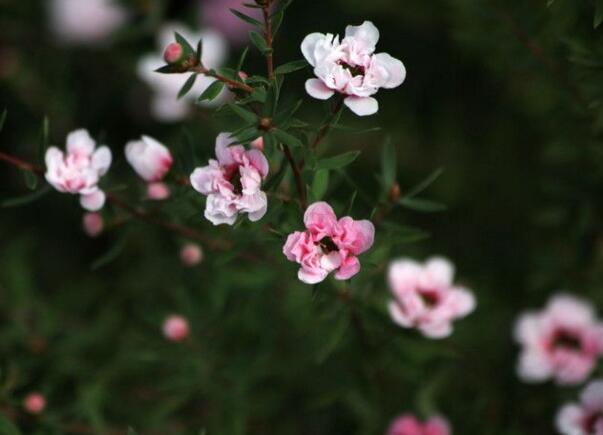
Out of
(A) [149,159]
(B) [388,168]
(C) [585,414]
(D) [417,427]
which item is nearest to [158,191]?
(A) [149,159]

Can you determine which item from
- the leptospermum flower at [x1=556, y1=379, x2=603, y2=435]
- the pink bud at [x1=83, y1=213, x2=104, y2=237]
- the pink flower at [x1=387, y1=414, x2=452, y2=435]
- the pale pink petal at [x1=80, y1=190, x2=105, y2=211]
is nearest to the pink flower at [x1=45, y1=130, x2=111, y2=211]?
the pale pink petal at [x1=80, y1=190, x2=105, y2=211]

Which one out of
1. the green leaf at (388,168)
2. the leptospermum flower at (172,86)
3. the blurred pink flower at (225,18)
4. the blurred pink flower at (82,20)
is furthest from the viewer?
the blurred pink flower at (225,18)

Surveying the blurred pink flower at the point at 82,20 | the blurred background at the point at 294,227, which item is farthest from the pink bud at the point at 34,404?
the blurred pink flower at the point at 82,20

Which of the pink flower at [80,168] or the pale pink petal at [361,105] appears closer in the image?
the pale pink petal at [361,105]

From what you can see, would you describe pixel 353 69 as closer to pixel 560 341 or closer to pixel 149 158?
pixel 149 158

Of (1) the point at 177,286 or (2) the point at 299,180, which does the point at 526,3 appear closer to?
(2) the point at 299,180

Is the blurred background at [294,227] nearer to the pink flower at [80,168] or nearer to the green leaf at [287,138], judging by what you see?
the pink flower at [80,168]

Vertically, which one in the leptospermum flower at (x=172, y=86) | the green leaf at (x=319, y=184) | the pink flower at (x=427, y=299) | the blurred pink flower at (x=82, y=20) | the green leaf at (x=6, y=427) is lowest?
the blurred pink flower at (x=82, y=20)

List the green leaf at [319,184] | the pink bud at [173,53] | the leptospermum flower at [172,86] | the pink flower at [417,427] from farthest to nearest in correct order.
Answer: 1. the leptospermum flower at [172,86]
2. the pink flower at [417,427]
3. the green leaf at [319,184]
4. the pink bud at [173,53]
